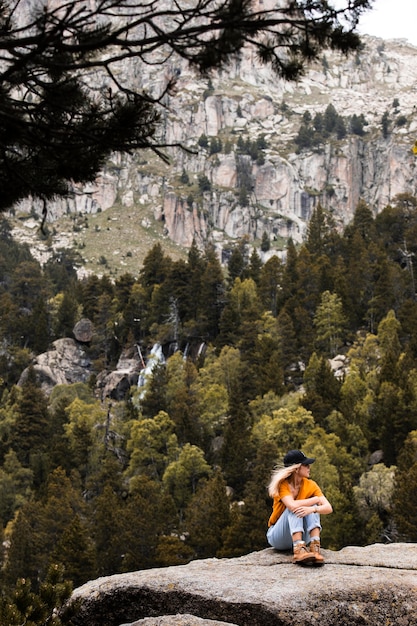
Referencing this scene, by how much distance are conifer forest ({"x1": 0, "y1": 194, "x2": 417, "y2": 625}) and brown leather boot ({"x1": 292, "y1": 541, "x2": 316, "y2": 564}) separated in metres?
3.14

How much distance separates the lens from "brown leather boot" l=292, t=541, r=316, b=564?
8.40 m

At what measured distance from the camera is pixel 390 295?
65.5 metres

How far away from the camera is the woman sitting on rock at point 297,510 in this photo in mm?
8508

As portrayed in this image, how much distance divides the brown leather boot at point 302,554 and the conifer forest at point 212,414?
10.3 ft

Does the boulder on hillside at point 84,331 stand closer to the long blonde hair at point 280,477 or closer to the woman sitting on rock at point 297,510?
the woman sitting on rock at point 297,510

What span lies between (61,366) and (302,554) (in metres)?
73.7

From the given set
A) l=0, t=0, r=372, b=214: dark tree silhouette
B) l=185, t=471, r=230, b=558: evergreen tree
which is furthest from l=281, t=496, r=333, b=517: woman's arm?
l=185, t=471, r=230, b=558: evergreen tree

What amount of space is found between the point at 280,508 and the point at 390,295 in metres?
58.8

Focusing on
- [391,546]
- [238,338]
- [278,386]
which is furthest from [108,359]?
[391,546]

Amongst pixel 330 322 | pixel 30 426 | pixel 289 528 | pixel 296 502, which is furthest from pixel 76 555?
→ pixel 330 322

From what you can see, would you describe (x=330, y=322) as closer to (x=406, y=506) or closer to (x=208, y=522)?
(x=208, y=522)

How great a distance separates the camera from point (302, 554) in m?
8.46

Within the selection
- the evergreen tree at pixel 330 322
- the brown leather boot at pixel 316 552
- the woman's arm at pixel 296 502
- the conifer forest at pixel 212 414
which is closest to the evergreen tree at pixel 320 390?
the conifer forest at pixel 212 414

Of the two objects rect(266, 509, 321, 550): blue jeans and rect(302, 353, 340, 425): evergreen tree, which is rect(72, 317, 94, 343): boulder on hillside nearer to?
rect(302, 353, 340, 425): evergreen tree
